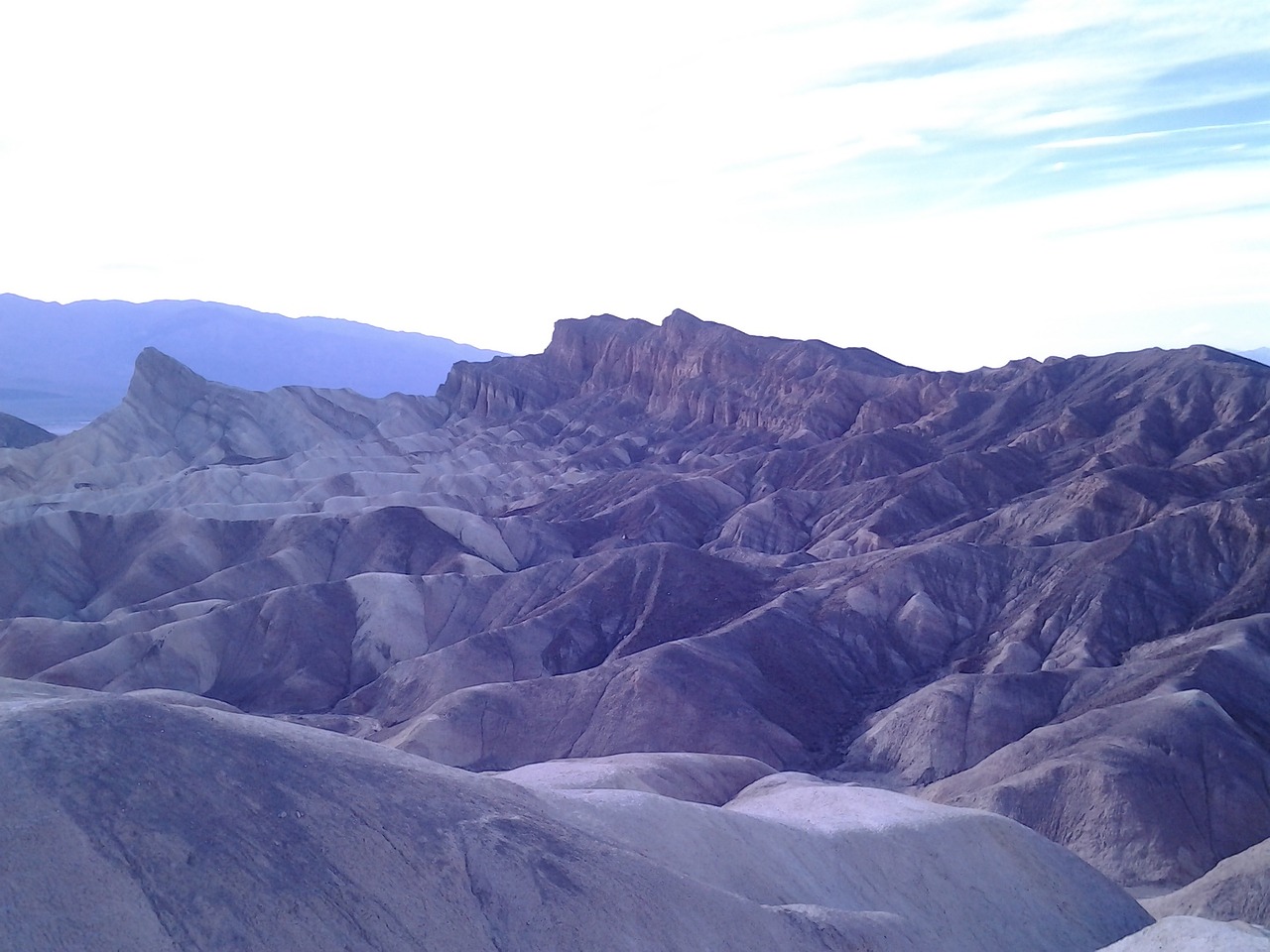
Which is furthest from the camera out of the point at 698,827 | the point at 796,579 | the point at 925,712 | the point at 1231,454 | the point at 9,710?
the point at 1231,454

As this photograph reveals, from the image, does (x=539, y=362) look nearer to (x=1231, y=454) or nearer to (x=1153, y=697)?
(x=1231, y=454)

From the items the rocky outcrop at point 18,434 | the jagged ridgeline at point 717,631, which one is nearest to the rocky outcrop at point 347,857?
the jagged ridgeline at point 717,631

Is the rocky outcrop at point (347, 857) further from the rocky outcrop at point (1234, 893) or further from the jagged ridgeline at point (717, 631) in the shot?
the rocky outcrop at point (1234, 893)

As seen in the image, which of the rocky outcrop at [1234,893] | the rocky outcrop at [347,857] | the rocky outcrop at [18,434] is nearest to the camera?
the rocky outcrop at [347,857]

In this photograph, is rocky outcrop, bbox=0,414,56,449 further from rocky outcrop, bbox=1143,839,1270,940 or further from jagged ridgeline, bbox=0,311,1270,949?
rocky outcrop, bbox=1143,839,1270,940

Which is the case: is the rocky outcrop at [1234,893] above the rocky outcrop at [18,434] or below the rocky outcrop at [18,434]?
below

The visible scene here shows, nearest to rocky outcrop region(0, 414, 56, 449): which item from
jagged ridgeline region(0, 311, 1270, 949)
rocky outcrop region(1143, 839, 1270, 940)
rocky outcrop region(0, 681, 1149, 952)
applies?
jagged ridgeline region(0, 311, 1270, 949)

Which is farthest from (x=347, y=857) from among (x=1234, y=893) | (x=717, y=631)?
(x=717, y=631)

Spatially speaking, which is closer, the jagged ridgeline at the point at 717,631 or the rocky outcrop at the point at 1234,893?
the jagged ridgeline at the point at 717,631

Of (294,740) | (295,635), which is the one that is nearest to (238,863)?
(294,740)
